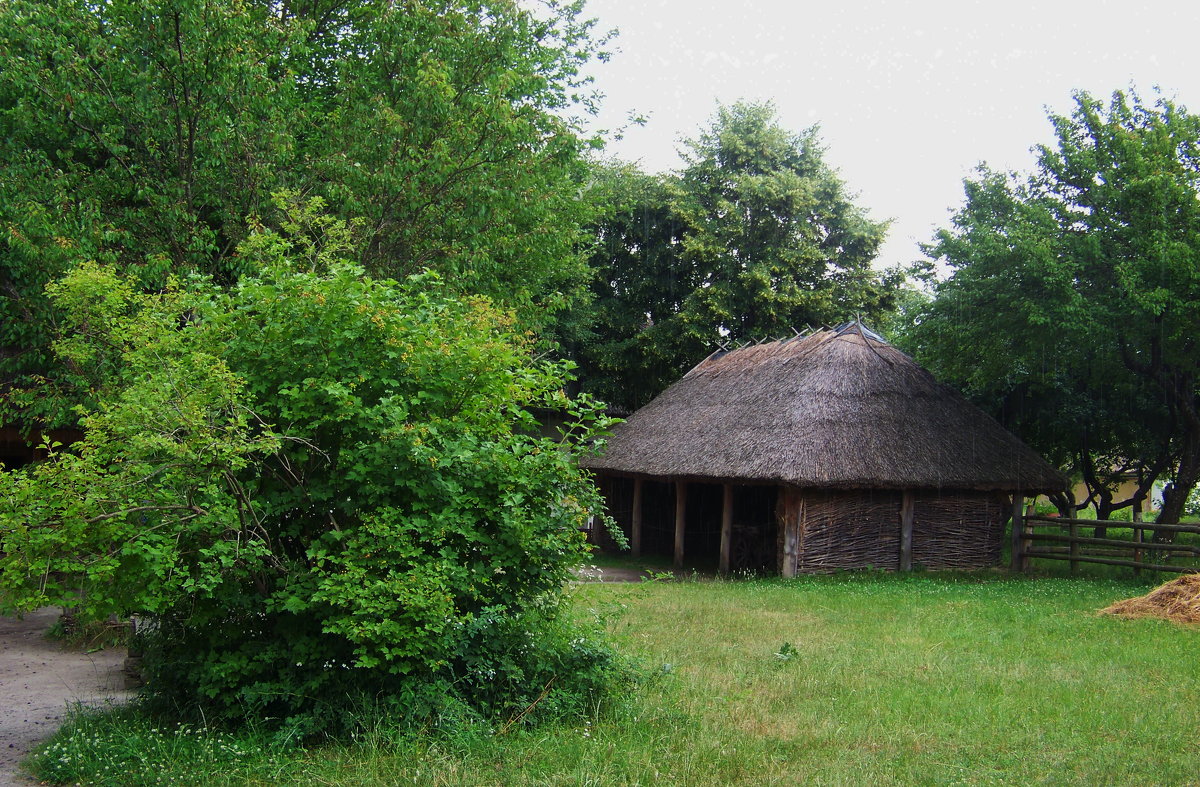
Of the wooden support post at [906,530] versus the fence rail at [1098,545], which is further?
the wooden support post at [906,530]

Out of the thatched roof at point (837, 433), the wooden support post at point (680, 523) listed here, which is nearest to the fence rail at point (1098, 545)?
the thatched roof at point (837, 433)

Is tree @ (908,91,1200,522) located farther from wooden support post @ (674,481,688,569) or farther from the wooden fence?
wooden support post @ (674,481,688,569)

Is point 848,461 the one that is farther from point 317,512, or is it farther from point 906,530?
point 317,512

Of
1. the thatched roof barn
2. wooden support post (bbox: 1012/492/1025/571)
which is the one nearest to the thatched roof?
the thatched roof barn

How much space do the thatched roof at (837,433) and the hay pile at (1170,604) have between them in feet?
13.3

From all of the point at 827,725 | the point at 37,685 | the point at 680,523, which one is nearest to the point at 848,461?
the point at 680,523

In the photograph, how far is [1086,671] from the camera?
8242 mm

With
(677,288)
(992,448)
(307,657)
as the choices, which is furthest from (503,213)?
(677,288)

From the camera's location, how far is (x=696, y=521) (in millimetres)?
21625

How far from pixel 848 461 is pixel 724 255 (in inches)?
474

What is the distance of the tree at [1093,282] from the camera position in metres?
14.5

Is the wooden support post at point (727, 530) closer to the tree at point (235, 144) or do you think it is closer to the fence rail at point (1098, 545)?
the fence rail at point (1098, 545)

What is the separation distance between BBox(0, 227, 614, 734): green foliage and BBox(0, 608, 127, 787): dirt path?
96cm

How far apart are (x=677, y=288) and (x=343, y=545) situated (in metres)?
21.8
